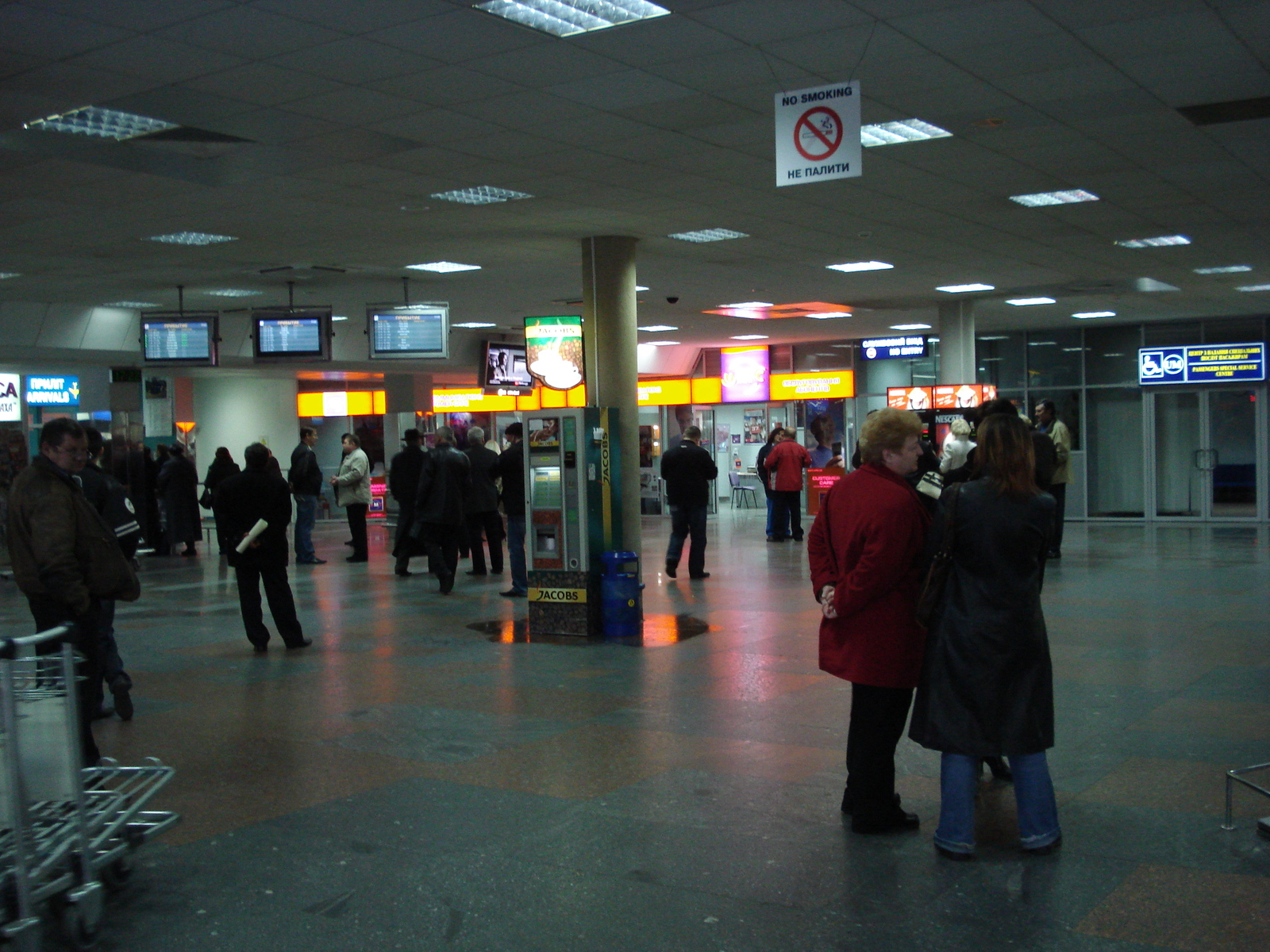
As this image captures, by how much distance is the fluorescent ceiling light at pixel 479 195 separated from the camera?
10.5 m

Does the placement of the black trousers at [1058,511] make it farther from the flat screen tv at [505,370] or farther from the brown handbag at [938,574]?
the brown handbag at [938,574]

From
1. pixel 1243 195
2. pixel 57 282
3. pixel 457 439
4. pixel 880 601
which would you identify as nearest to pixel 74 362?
pixel 57 282

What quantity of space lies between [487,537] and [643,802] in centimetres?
955

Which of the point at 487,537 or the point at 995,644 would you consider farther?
the point at 487,537

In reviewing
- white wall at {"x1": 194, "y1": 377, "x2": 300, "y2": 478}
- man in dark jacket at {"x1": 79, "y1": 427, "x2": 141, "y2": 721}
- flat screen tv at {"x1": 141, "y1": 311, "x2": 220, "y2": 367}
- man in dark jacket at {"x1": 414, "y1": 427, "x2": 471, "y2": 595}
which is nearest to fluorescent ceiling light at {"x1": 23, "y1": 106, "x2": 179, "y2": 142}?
man in dark jacket at {"x1": 79, "y1": 427, "x2": 141, "y2": 721}

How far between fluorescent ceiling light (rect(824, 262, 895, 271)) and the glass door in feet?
37.1

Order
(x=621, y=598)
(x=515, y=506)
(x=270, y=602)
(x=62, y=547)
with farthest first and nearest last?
(x=515, y=506), (x=621, y=598), (x=270, y=602), (x=62, y=547)

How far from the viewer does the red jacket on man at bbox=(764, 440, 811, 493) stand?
60.3 feet

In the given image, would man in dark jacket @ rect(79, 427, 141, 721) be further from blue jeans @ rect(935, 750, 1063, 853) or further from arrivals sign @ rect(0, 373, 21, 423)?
arrivals sign @ rect(0, 373, 21, 423)

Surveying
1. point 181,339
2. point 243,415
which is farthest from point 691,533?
point 243,415

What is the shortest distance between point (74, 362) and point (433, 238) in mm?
9997

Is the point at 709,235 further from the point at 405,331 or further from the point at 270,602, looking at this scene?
the point at 270,602

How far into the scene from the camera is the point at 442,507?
13062 mm

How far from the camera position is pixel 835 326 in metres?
24.2
